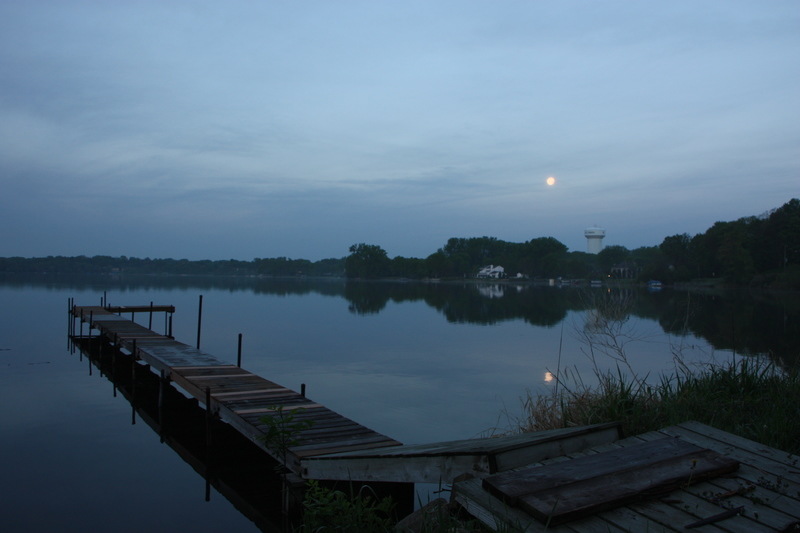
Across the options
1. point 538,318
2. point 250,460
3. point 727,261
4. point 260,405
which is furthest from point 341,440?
point 727,261

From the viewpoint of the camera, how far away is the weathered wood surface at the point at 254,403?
8125 mm

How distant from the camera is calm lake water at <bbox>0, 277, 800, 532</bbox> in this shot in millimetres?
9523

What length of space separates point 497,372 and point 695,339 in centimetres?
1264

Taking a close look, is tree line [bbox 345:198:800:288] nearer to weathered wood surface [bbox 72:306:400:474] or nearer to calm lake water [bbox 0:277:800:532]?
calm lake water [bbox 0:277:800:532]

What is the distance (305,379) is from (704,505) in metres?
16.8

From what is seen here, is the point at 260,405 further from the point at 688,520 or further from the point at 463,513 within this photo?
the point at 688,520

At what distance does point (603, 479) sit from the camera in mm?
4004

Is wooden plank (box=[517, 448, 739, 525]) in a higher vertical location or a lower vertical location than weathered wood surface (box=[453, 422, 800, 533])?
higher

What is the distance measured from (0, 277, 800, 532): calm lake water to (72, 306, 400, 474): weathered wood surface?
4.55 feet

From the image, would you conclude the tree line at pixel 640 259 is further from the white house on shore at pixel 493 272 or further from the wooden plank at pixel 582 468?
the wooden plank at pixel 582 468

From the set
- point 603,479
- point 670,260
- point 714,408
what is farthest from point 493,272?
point 603,479

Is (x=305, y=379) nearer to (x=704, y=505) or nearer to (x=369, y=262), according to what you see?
(x=704, y=505)

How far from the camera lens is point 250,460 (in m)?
11.0

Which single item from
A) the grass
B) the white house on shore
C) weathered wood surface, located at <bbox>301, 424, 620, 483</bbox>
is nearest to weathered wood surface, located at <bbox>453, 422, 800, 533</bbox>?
weathered wood surface, located at <bbox>301, 424, 620, 483</bbox>
